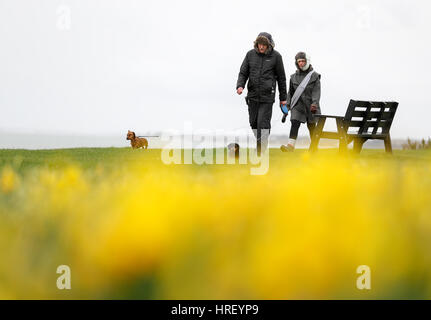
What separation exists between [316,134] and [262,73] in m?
Result: 2.71

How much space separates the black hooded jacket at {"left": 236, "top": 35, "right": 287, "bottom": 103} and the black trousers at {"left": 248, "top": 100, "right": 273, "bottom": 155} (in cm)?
11

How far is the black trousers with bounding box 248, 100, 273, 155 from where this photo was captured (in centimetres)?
1139

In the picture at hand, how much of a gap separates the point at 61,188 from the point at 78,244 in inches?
39.1

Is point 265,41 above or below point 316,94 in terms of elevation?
above

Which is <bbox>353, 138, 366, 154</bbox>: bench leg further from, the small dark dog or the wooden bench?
the small dark dog

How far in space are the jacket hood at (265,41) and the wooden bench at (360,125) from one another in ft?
7.73

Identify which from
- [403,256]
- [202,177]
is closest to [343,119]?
[202,177]

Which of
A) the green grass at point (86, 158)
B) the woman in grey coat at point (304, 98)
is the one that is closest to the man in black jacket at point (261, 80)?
the green grass at point (86, 158)

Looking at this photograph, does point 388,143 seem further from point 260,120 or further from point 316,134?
point 260,120

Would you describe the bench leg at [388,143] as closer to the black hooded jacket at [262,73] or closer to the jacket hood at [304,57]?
the jacket hood at [304,57]

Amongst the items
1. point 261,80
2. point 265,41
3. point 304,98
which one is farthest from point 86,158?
point 304,98

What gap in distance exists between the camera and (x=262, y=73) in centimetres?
1143

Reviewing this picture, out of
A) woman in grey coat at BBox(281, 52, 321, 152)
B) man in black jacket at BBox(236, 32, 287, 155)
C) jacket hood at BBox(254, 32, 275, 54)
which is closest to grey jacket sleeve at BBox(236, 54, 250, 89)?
man in black jacket at BBox(236, 32, 287, 155)
